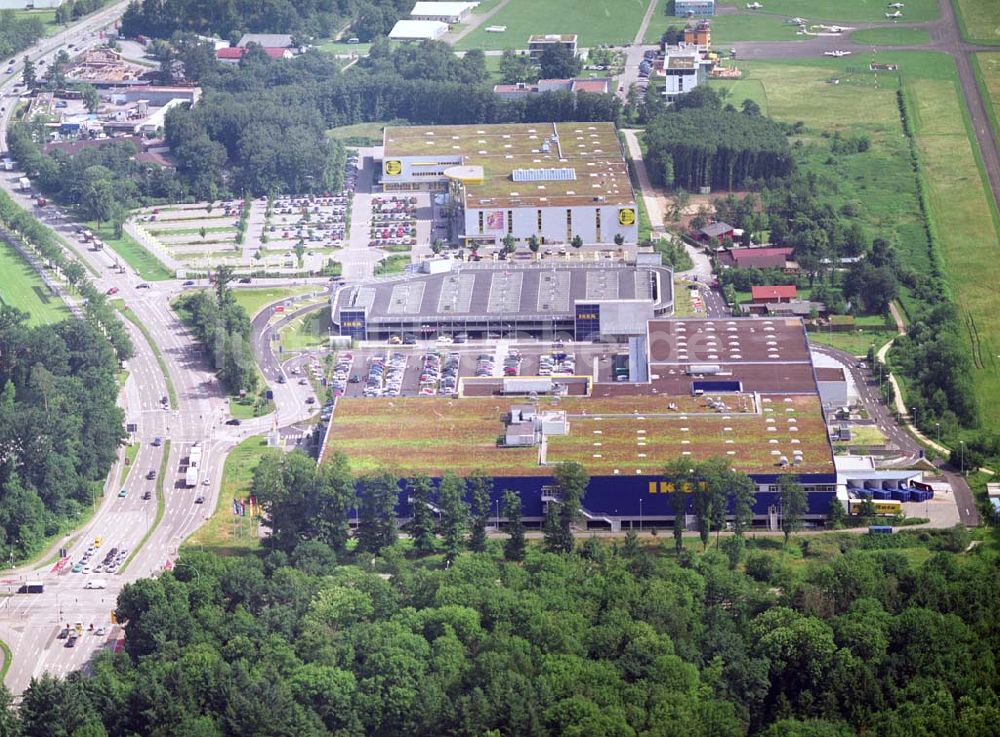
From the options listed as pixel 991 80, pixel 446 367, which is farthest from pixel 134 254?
pixel 991 80

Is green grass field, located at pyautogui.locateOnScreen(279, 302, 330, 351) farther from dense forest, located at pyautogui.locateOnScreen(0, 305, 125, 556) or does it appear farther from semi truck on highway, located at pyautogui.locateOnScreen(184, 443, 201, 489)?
semi truck on highway, located at pyautogui.locateOnScreen(184, 443, 201, 489)

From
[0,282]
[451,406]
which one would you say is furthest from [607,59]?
[451,406]

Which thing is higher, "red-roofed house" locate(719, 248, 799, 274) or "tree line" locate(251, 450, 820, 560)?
"tree line" locate(251, 450, 820, 560)

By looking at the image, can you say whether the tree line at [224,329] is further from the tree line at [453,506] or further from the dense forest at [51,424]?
the tree line at [453,506]

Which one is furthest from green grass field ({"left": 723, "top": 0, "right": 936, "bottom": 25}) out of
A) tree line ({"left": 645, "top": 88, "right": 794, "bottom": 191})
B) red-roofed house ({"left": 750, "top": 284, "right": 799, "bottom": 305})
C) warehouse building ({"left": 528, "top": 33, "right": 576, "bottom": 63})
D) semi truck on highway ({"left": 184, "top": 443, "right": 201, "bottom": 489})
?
semi truck on highway ({"left": 184, "top": 443, "right": 201, "bottom": 489})

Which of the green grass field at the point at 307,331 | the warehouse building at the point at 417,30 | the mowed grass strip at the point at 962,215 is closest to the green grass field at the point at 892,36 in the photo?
the mowed grass strip at the point at 962,215

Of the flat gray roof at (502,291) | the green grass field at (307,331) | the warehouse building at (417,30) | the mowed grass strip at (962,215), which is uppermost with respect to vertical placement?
the flat gray roof at (502,291)

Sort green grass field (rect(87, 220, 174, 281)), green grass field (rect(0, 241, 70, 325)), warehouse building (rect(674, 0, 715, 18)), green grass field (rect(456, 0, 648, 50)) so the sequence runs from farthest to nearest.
A: warehouse building (rect(674, 0, 715, 18)), green grass field (rect(456, 0, 648, 50)), green grass field (rect(87, 220, 174, 281)), green grass field (rect(0, 241, 70, 325))

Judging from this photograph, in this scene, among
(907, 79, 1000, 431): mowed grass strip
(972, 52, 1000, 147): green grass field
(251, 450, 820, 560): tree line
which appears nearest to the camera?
(251, 450, 820, 560): tree line
